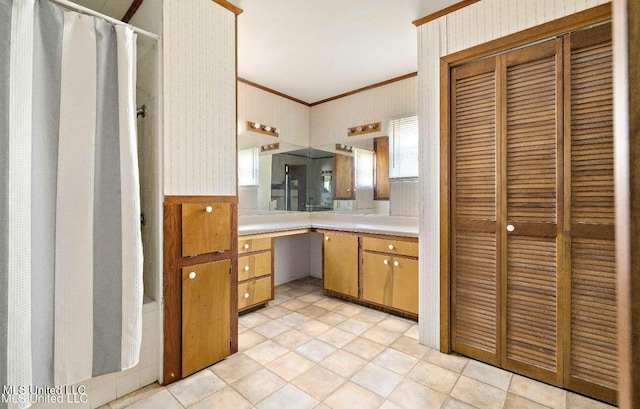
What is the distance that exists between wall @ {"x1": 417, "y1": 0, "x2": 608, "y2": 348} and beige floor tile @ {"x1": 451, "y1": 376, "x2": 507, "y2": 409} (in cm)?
39

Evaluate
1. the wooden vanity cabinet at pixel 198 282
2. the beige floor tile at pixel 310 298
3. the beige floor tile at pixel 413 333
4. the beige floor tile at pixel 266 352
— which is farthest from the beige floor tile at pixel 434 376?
the beige floor tile at pixel 310 298

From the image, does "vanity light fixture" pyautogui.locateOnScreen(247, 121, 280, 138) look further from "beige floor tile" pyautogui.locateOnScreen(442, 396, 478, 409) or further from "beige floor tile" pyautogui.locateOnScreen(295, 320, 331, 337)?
"beige floor tile" pyautogui.locateOnScreen(442, 396, 478, 409)

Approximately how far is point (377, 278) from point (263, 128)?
6.94 feet

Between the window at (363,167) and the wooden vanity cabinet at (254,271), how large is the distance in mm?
1309

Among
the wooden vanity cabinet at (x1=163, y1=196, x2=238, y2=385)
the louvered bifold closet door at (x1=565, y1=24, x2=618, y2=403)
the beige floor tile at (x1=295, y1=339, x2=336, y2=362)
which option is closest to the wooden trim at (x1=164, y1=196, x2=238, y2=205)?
the wooden vanity cabinet at (x1=163, y1=196, x2=238, y2=385)

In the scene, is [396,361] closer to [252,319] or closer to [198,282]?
[252,319]

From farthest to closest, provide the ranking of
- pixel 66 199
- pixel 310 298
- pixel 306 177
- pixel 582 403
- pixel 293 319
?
pixel 306 177 → pixel 310 298 → pixel 293 319 → pixel 582 403 → pixel 66 199

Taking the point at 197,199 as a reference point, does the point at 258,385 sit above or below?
below

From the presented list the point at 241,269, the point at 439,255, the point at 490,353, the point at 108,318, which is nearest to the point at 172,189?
the point at 108,318

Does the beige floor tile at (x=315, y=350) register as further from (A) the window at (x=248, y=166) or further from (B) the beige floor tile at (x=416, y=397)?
(A) the window at (x=248, y=166)

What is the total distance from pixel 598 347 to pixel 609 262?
0.47 m

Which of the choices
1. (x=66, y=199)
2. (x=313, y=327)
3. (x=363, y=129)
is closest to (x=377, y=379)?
(x=313, y=327)

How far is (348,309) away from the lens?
2.87 metres

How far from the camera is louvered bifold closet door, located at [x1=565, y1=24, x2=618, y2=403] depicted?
1.52 m
